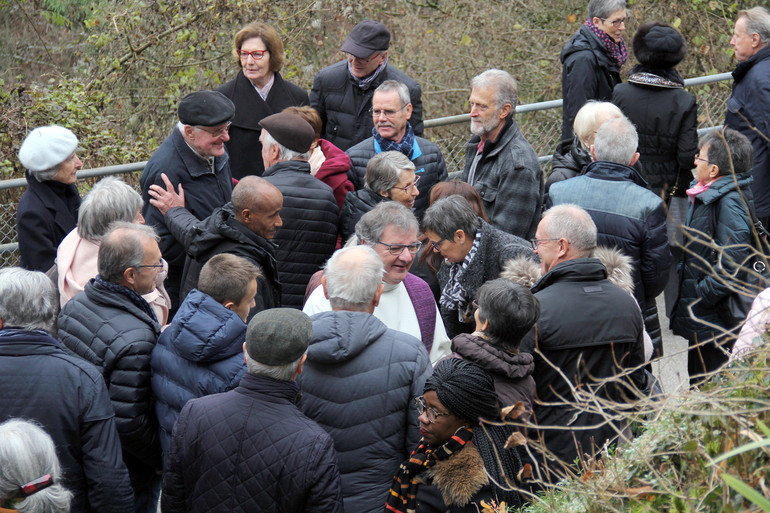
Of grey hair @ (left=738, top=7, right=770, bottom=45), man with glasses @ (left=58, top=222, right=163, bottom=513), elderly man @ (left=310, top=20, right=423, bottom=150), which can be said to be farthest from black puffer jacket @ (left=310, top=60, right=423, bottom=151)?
man with glasses @ (left=58, top=222, right=163, bottom=513)

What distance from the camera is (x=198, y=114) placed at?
5.36m

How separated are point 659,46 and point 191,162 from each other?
11.6 feet

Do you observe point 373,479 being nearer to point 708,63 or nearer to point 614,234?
point 614,234

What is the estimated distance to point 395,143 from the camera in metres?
5.89

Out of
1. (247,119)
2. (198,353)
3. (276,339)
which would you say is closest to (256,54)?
(247,119)

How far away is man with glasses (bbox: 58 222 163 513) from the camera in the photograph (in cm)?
389

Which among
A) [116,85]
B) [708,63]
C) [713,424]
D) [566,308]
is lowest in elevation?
[708,63]

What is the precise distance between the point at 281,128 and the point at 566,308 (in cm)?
219

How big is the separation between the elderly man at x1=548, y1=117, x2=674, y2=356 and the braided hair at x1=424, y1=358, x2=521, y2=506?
76.8 inches

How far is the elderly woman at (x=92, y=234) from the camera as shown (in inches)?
180

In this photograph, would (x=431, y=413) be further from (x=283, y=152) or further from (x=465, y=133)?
(x=465, y=133)

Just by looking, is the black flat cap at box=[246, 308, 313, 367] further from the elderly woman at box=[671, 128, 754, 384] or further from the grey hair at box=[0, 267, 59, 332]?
the elderly woman at box=[671, 128, 754, 384]

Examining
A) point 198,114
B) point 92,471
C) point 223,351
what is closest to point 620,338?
point 223,351

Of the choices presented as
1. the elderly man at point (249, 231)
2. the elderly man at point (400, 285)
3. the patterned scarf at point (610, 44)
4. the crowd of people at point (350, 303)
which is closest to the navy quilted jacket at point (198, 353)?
the crowd of people at point (350, 303)
